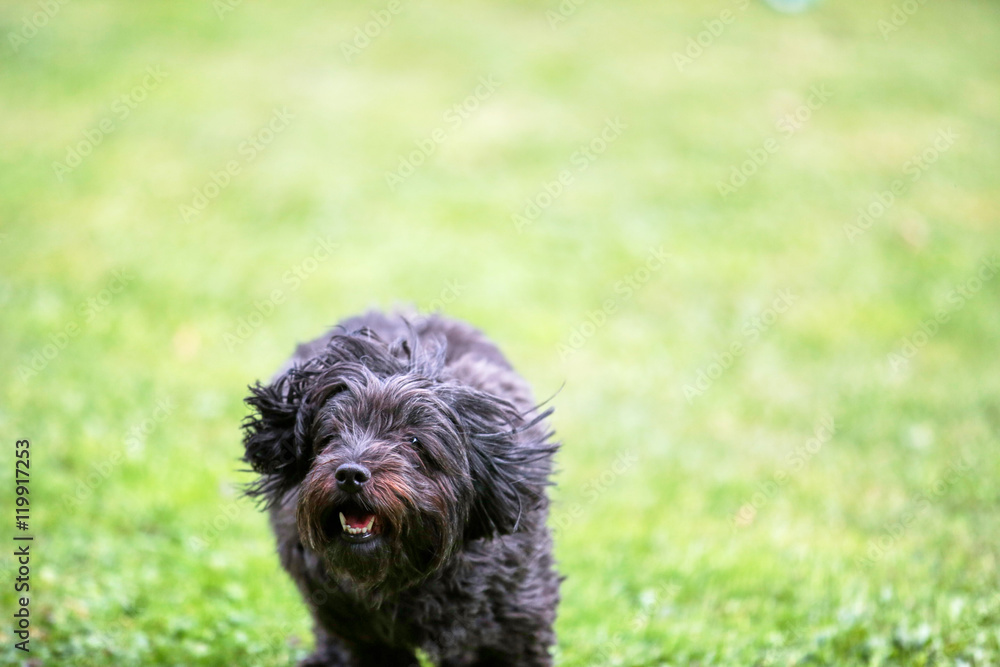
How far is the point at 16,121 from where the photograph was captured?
1560 centimetres

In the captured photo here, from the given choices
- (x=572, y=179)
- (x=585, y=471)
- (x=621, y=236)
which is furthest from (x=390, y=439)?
(x=572, y=179)

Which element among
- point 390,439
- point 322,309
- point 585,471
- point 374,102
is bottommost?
point 585,471

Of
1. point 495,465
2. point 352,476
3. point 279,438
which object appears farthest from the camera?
point 279,438

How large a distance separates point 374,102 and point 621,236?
19.7ft

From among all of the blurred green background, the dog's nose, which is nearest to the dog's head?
the dog's nose

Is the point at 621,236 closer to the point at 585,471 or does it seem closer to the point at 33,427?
the point at 585,471

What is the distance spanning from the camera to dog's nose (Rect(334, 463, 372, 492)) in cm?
376

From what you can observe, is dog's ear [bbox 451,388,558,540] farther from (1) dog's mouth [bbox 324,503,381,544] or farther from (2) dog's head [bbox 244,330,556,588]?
(1) dog's mouth [bbox 324,503,381,544]

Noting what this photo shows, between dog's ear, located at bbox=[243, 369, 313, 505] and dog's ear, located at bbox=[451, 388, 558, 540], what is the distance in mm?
741

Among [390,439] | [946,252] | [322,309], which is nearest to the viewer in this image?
[390,439]

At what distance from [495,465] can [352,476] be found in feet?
2.57

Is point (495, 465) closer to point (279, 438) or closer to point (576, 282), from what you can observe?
point (279, 438)

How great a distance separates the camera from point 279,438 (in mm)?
4441

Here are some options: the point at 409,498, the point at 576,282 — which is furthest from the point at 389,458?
the point at 576,282
